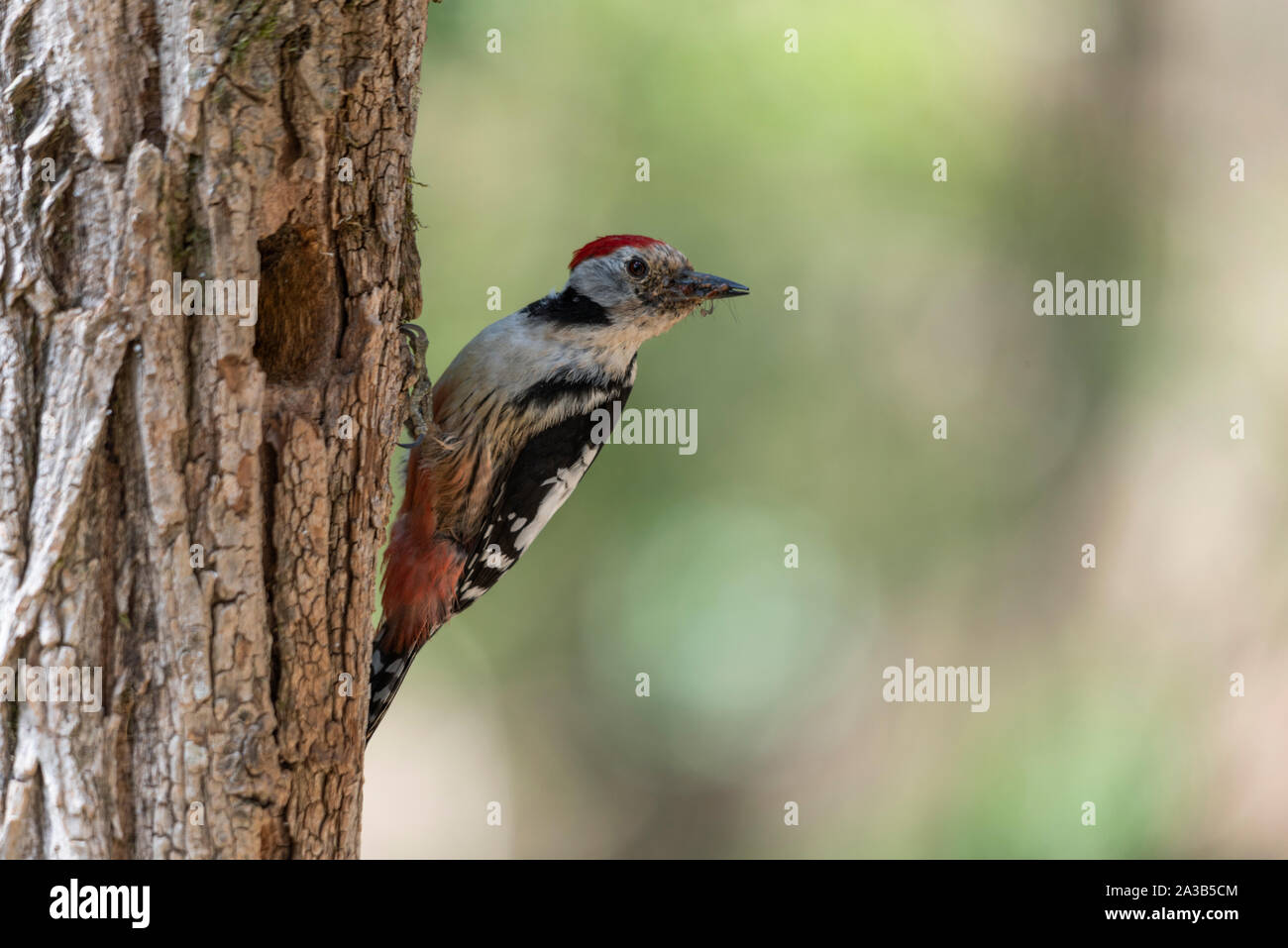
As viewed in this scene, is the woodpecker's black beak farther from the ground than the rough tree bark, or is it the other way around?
the woodpecker's black beak

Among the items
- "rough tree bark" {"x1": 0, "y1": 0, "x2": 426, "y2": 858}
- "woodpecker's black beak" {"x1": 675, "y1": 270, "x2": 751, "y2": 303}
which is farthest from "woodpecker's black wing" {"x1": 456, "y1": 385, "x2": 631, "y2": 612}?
"rough tree bark" {"x1": 0, "y1": 0, "x2": 426, "y2": 858}

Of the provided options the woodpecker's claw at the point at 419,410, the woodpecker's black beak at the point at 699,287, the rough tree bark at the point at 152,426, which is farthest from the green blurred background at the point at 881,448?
the rough tree bark at the point at 152,426

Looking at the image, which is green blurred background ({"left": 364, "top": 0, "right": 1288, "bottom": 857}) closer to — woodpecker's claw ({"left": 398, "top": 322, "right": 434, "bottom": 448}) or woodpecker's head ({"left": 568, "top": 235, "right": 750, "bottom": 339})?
woodpecker's head ({"left": 568, "top": 235, "right": 750, "bottom": 339})

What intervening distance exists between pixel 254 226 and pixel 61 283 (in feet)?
1.20

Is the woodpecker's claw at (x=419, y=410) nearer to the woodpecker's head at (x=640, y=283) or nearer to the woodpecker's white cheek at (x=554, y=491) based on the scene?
the woodpecker's white cheek at (x=554, y=491)

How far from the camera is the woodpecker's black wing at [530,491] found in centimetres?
382

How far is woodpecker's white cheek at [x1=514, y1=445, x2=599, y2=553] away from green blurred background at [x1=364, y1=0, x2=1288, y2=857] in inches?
131

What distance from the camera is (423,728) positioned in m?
8.61

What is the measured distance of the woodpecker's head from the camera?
3859mm

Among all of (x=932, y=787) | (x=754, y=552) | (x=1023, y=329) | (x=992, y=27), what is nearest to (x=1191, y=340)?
(x=1023, y=329)

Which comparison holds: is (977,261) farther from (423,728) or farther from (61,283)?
(61,283)

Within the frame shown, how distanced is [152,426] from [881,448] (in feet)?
22.2

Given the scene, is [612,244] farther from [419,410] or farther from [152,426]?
[152,426]

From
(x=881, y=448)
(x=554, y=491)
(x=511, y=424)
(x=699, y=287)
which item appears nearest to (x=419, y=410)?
(x=511, y=424)
